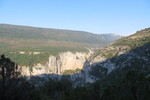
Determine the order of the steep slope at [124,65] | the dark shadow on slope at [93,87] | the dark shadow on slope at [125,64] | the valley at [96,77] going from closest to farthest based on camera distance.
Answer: the valley at [96,77] < the dark shadow on slope at [93,87] < the steep slope at [124,65] < the dark shadow on slope at [125,64]

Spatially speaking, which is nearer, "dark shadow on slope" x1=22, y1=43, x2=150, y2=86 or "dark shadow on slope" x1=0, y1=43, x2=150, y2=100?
"dark shadow on slope" x1=0, y1=43, x2=150, y2=100

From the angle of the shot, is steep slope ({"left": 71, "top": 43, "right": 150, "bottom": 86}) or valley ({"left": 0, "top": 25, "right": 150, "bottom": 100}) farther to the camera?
steep slope ({"left": 71, "top": 43, "right": 150, "bottom": 86})

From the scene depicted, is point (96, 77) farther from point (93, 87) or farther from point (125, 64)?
point (93, 87)

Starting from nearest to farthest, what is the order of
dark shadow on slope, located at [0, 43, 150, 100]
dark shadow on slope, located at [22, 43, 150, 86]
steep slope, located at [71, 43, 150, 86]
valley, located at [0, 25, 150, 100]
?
valley, located at [0, 25, 150, 100] → dark shadow on slope, located at [0, 43, 150, 100] → steep slope, located at [71, 43, 150, 86] → dark shadow on slope, located at [22, 43, 150, 86]

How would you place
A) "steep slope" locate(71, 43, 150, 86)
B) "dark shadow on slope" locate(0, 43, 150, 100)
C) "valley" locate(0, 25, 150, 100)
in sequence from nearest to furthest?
"valley" locate(0, 25, 150, 100) < "dark shadow on slope" locate(0, 43, 150, 100) < "steep slope" locate(71, 43, 150, 86)

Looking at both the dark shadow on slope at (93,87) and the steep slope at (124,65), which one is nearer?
the dark shadow on slope at (93,87)

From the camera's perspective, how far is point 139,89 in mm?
32312

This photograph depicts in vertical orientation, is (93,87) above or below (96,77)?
above

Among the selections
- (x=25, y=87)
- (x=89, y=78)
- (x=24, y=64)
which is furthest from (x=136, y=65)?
(x=24, y=64)

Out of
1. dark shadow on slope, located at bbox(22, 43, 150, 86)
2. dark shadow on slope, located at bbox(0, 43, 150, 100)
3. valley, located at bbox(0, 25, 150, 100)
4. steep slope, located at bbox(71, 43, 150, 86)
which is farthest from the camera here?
dark shadow on slope, located at bbox(22, 43, 150, 86)

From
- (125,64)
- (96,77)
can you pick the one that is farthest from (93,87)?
(96,77)

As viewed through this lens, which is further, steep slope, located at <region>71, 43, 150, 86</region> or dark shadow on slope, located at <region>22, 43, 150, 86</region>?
dark shadow on slope, located at <region>22, 43, 150, 86</region>

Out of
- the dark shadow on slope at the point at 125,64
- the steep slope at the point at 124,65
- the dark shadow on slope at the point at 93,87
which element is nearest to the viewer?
the dark shadow on slope at the point at 93,87

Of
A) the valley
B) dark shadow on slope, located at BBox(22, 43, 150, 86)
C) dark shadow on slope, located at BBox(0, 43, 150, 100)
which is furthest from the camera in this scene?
dark shadow on slope, located at BBox(22, 43, 150, 86)
